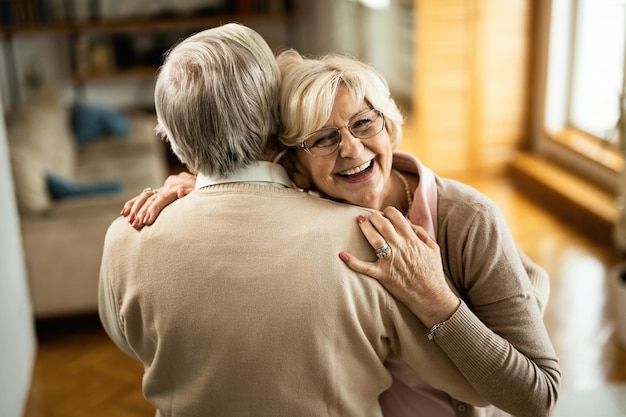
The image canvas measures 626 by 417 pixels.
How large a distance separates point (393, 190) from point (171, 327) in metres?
0.57

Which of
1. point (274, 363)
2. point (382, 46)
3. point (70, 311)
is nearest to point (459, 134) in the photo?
point (382, 46)

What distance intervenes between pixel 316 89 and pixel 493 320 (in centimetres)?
53

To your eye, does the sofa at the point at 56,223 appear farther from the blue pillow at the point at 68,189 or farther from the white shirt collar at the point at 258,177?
the white shirt collar at the point at 258,177

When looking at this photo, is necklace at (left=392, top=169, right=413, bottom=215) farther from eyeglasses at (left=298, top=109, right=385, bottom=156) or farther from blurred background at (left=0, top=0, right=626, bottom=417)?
blurred background at (left=0, top=0, right=626, bottom=417)

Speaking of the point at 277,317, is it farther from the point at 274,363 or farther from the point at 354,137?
the point at 354,137

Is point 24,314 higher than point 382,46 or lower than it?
lower

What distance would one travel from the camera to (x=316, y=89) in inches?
50.6

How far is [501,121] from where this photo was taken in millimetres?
5855

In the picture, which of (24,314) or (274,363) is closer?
(274,363)

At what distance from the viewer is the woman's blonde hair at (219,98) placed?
47.3 inches

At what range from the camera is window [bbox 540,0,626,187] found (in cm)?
487

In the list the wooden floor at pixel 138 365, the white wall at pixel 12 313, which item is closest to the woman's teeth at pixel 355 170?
the white wall at pixel 12 313

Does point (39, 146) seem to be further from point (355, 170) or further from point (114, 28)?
point (355, 170)

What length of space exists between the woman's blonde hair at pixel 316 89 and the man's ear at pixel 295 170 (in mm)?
64
